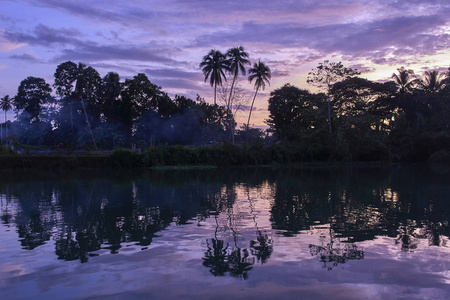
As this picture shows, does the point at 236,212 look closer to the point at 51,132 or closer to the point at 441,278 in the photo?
the point at 441,278

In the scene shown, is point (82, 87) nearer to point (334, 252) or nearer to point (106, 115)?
point (106, 115)

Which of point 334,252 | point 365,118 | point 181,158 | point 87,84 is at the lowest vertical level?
point 334,252

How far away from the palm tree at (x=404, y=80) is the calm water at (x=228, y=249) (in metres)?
37.0

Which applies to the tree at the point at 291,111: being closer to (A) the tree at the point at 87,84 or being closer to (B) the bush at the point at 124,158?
(B) the bush at the point at 124,158

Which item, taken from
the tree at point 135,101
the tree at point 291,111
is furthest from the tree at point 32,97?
Result: the tree at point 291,111

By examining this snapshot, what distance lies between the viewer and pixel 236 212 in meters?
12.2

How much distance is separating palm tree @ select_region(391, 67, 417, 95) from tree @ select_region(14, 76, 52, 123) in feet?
158

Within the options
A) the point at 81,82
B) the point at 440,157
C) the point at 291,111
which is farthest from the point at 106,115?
the point at 440,157

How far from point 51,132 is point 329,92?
121ft

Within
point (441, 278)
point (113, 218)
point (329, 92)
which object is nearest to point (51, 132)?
point (329, 92)

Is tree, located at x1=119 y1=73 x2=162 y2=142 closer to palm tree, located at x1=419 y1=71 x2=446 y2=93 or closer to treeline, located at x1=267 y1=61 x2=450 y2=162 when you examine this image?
treeline, located at x1=267 y1=61 x2=450 y2=162

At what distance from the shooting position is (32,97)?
2095 inches

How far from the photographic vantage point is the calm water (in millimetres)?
5898

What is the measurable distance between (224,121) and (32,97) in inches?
1102
